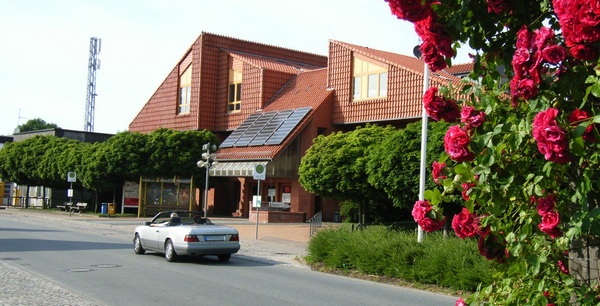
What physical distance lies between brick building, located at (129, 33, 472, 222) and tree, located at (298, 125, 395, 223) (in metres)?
5.48

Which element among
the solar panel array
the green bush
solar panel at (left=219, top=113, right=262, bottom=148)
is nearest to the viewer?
the green bush

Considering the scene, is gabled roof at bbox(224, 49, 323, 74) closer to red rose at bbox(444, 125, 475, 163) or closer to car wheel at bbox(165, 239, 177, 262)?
car wheel at bbox(165, 239, 177, 262)

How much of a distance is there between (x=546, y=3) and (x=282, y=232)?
2796cm

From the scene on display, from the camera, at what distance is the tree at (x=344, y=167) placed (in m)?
26.6

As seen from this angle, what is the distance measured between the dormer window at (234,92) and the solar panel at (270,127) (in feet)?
18.9

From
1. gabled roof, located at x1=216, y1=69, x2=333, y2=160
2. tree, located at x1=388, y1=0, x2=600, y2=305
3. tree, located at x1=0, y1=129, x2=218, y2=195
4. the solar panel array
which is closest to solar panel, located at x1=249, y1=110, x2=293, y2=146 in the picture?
the solar panel array

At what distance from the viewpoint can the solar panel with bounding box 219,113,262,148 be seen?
4425cm

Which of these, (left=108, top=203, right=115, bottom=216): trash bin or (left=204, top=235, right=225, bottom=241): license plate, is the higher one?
(left=204, top=235, right=225, bottom=241): license plate

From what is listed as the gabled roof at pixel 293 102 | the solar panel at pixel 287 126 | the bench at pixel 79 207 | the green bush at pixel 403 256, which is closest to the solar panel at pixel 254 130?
the gabled roof at pixel 293 102

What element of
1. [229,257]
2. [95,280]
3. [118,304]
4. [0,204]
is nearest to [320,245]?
[229,257]

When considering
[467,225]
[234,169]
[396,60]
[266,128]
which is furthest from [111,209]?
[467,225]

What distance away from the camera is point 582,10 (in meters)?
2.74

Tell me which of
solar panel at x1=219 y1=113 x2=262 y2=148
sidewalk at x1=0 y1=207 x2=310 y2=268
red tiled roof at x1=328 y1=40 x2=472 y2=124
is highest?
red tiled roof at x1=328 y1=40 x2=472 y2=124

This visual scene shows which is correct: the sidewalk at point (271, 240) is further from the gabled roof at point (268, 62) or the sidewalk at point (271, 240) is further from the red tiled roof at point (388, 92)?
the gabled roof at point (268, 62)
